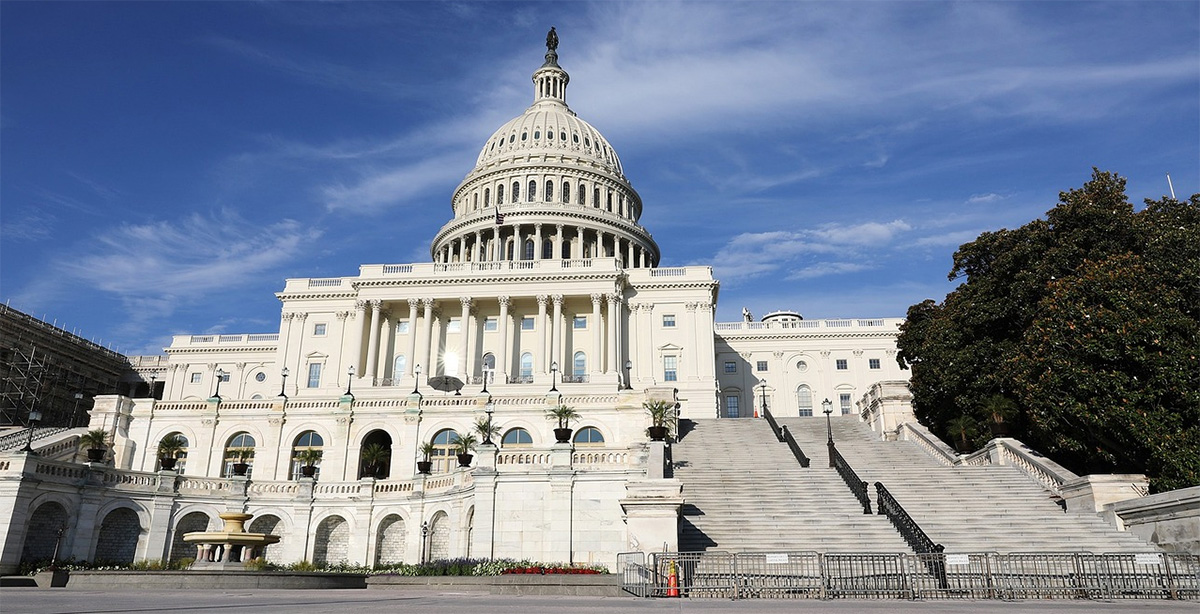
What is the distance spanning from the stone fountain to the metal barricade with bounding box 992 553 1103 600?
73.8 ft

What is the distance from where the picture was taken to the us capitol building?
29469mm

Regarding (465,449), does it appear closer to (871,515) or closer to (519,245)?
(871,515)

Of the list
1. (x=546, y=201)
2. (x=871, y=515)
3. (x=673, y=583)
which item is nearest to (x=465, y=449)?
(x=871, y=515)

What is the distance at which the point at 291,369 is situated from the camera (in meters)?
71.3

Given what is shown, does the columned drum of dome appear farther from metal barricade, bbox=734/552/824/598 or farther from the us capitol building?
metal barricade, bbox=734/552/824/598

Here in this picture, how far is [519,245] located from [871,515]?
6928 centimetres

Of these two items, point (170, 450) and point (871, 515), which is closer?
point (871, 515)

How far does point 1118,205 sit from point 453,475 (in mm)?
30363

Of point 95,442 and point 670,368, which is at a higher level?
point 670,368

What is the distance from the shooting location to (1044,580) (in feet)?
57.0

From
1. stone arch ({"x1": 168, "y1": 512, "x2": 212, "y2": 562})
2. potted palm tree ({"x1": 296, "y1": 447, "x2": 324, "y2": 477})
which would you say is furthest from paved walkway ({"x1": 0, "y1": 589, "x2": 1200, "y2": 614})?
potted palm tree ({"x1": 296, "y1": 447, "x2": 324, "y2": 477})

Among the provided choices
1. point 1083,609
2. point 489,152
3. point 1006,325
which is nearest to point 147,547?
point 1083,609

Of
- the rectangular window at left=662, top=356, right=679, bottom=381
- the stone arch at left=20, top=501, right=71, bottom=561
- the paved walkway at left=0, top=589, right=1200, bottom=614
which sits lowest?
the paved walkway at left=0, top=589, right=1200, bottom=614

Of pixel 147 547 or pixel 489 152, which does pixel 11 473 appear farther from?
pixel 489 152
